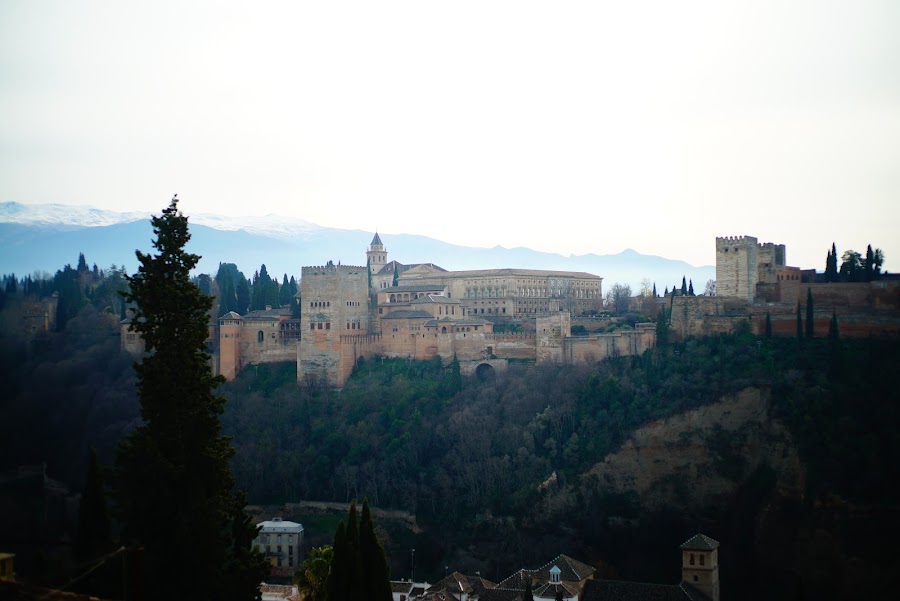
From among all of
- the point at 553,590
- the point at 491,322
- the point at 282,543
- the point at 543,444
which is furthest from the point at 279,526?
the point at 491,322

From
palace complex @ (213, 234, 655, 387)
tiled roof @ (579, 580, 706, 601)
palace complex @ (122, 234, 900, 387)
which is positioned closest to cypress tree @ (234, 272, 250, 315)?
palace complex @ (122, 234, 900, 387)

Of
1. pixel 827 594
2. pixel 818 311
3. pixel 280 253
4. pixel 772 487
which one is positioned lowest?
pixel 827 594

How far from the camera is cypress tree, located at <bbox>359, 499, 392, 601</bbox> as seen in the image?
58.4ft

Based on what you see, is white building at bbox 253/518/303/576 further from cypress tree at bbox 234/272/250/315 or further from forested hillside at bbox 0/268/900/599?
cypress tree at bbox 234/272/250/315

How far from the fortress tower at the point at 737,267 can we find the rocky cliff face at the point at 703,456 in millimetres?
7783

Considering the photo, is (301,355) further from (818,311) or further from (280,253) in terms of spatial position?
(280,253)

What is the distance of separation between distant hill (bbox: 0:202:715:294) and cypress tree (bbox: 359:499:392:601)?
70.9m

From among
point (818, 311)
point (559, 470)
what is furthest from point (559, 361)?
point (818, 311)

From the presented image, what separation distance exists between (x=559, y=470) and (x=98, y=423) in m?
23.0

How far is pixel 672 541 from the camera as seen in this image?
4100 centimetres

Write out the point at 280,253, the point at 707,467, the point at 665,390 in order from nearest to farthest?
the point at 707,467, the point at 665,390, the point at 280,253

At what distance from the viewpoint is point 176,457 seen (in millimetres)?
13766

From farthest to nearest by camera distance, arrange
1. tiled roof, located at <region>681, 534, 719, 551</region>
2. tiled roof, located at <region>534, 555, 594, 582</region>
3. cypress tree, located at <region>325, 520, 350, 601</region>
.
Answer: tiled roof, located at <region>681, 534, 719, 551</region> < tiled roof, located at <region>534, 555, 594, 582</region> < cypress tree, located at <region>325, 520, 350, 601</region>

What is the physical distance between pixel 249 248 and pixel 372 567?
14448cm
